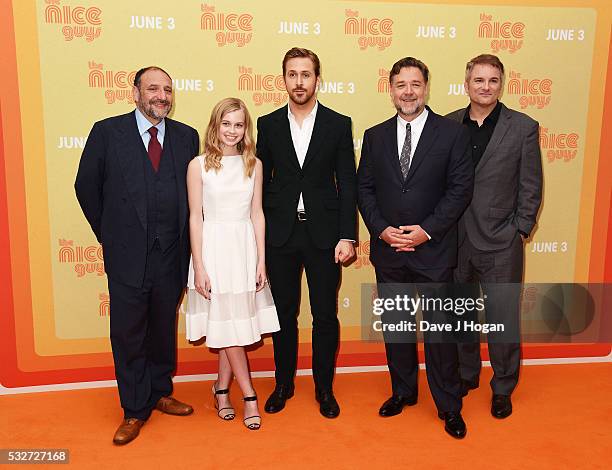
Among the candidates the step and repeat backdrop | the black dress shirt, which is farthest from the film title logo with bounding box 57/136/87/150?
the black dress shirt

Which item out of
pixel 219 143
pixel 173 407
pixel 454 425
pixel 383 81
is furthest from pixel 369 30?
pixel 173 407

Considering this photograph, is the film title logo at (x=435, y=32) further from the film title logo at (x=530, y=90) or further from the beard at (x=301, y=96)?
the beard at (x=301, y=96)

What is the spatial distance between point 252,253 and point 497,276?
1.44 metres

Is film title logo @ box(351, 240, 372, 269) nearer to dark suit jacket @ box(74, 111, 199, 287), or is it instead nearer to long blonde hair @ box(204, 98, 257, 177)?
long blonde hair @ box(204, 98, 257, 177)

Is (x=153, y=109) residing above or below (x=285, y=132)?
above

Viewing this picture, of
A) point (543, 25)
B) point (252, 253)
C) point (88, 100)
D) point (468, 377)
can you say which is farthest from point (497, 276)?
point (88, 100)

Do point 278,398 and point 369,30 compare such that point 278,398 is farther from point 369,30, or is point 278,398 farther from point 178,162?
point 369,30

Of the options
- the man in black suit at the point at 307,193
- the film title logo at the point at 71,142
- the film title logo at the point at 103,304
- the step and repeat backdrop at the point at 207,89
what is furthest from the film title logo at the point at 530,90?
the film title logo at the point at 103,304

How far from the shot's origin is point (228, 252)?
3.13 metres

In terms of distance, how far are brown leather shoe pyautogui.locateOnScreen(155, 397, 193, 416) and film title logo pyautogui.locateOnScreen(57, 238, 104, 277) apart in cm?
97

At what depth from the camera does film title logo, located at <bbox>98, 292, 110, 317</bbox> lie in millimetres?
3904

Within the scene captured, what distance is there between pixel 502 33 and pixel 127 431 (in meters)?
3.44

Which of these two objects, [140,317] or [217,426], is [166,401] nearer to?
[217,426]

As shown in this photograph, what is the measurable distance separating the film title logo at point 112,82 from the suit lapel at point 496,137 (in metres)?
2.21
